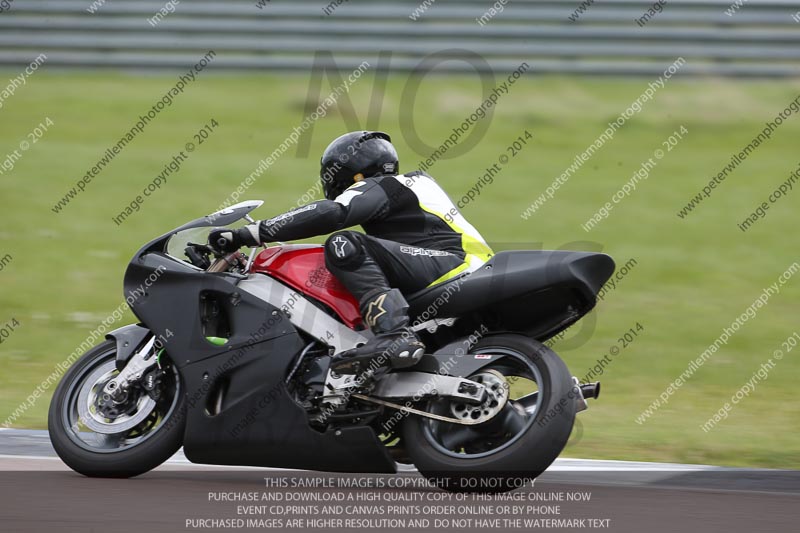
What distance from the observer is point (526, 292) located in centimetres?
564

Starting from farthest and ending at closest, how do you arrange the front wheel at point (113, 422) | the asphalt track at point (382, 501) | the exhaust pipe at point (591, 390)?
the front wheel at point (113, 422) < the exhaust pipe at point (591, 390) < the asphalt track at point (382, 501)

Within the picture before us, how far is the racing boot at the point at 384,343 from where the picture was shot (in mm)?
5605

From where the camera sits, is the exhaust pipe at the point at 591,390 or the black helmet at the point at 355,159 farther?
the black helmet at the point at 355,159

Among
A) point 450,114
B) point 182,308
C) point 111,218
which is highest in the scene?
point 182,308

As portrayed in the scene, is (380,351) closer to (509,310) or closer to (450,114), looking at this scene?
(509,310)

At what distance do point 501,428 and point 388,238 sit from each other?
3.60 feet

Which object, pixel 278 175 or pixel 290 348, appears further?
pixel 278 175

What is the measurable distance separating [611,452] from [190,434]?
2.60 m

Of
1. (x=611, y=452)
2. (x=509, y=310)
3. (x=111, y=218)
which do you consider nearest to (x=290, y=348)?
(x=509, y=310)

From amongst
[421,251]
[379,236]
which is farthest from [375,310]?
[379,236]

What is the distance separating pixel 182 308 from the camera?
19.7 ft

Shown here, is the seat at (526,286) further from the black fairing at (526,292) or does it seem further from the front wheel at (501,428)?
the front wheel at (501,428)

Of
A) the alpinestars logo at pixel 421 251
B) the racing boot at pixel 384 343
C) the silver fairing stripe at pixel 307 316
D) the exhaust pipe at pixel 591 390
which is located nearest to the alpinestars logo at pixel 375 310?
the racing boot at pixel 384 343

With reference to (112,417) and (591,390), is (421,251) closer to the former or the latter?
(591,390)
